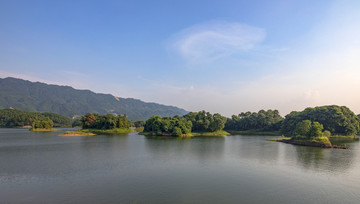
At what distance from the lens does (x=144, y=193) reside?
2206 centimetres

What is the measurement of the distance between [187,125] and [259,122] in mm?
71571

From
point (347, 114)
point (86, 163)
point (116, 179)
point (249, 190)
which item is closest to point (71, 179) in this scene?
point (116, 179)

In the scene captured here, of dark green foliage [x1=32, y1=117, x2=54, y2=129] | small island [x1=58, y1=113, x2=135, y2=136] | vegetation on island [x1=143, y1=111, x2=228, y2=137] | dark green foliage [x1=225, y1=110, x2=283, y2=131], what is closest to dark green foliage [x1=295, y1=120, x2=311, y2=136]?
vegetation on island [x1=143, y1=111, x2=228, y2=137]

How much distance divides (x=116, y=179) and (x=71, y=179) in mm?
5919

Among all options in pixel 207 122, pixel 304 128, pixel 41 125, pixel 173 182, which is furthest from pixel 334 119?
pixel 41 125

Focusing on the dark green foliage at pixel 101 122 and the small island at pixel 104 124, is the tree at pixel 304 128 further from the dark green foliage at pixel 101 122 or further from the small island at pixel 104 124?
the dark green foliage at pixel 101 122

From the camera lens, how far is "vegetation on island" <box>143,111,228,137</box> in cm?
11138

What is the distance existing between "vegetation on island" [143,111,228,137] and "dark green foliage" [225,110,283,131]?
41630 millimetres

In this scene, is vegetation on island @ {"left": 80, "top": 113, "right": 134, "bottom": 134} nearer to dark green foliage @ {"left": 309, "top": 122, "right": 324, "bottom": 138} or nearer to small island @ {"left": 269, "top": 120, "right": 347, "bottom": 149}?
small island @ {"left": 269, "top": 120, "right": 347, "bottom": 149}

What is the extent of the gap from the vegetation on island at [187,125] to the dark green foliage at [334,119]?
42.8m

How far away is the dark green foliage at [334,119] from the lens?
106250 mm

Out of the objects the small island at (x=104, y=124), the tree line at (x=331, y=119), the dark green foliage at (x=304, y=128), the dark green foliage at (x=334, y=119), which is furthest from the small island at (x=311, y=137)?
the small island at (x=104, y=124)

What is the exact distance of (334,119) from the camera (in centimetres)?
10744

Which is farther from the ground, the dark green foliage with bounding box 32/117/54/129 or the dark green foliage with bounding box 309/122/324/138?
the dark green foliage with bounding box 309/122/324/138
